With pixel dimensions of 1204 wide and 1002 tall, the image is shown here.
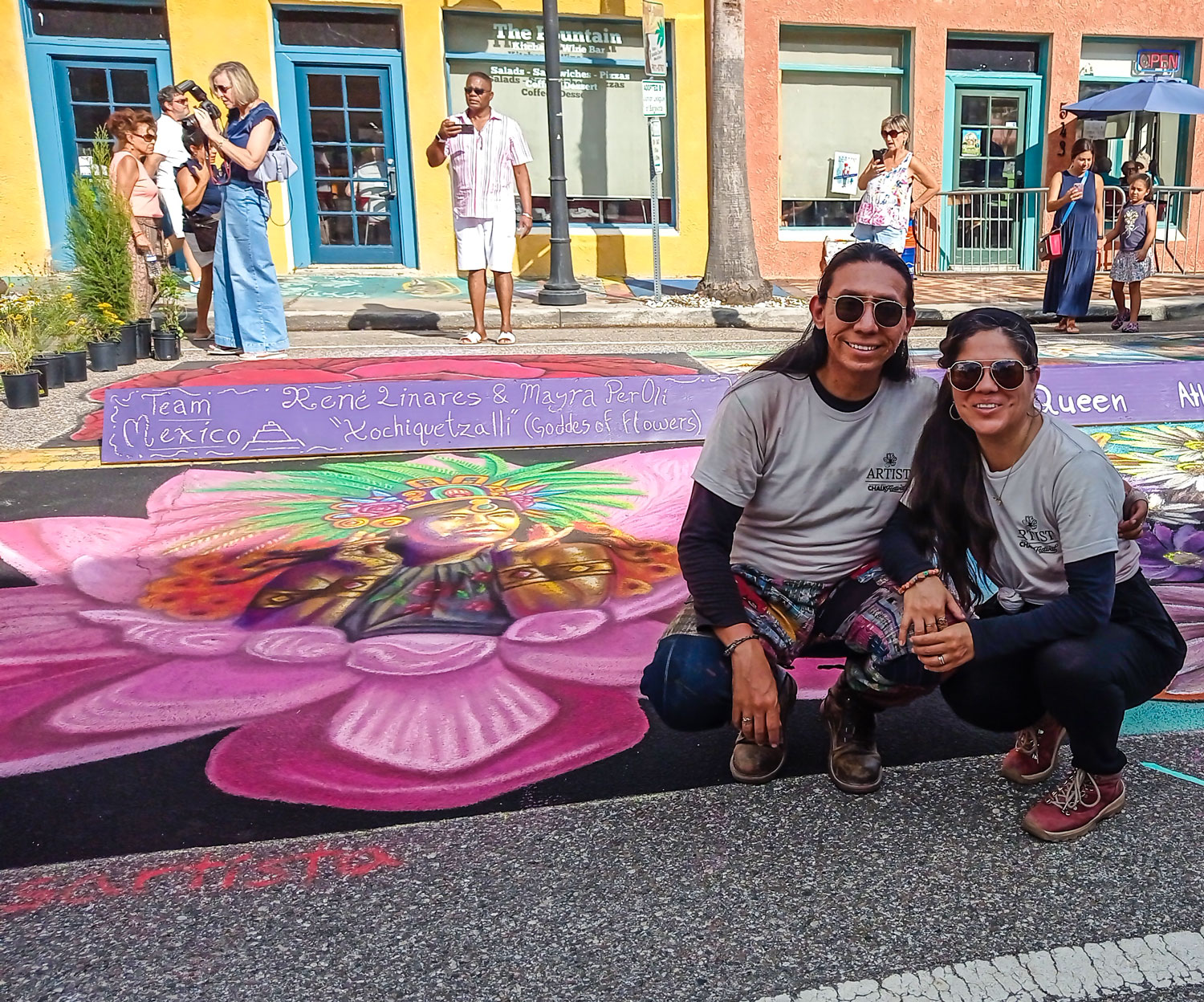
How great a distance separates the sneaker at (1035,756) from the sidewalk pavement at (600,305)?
8.15 metres

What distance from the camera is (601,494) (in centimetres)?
494

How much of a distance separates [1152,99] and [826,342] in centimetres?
1236

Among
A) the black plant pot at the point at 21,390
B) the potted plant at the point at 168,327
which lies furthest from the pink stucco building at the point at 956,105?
the black plant pot at the point at 21,390

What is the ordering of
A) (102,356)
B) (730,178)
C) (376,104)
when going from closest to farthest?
(102,356) < (730,178) < (376,104)

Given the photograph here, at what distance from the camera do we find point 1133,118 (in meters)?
15.6

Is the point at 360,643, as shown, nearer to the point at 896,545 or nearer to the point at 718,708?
the point at 718,708

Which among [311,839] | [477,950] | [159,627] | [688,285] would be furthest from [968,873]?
[688,285]

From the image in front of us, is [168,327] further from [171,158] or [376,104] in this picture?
[376,104]

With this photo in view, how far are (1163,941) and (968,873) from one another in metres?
0.36

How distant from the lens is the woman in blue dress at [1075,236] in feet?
31.7

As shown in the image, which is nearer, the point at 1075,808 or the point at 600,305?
the point at 1075,808

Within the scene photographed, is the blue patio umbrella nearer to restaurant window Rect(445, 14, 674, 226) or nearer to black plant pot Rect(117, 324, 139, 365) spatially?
restaurant window Rect(445, 14, 674, 226)

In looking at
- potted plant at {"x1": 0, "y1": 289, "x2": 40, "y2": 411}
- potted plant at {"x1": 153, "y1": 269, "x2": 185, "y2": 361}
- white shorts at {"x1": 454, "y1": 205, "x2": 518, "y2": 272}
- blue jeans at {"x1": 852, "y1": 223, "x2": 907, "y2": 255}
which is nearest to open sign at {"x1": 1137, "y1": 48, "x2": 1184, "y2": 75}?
blue jeans at {"x1": 852, "y1": 223, "x2": 907, "y2": 255}

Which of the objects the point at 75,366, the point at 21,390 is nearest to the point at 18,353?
the point at 21,390
